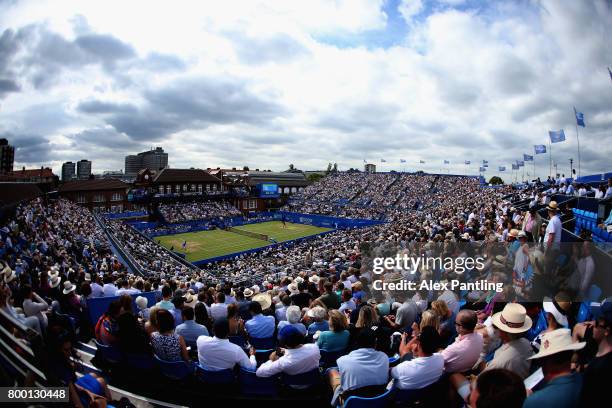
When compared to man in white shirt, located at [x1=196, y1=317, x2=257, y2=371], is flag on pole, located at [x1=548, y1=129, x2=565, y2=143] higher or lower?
higher

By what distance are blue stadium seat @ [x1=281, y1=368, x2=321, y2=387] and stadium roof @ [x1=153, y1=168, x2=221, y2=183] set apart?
221 ft

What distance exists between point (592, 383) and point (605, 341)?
0.76m

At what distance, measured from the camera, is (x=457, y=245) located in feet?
33.1

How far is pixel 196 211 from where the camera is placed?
211ft

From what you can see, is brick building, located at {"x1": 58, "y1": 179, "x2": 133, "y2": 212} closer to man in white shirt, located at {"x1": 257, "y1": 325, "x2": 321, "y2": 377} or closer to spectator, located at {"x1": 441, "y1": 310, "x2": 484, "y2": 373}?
man in white shirt, located at {"x1": 257, "y1": 325, "x2": 321, "y2": 377}

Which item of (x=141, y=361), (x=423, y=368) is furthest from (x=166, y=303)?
(x=423, y=368)

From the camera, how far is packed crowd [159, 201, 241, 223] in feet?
196

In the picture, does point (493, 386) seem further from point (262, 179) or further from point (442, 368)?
point (262, 179)

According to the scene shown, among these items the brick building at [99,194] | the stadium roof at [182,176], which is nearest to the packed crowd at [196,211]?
the stadium roof at [182,176]

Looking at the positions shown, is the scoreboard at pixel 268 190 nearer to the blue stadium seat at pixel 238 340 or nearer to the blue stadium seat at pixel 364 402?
the blue stadium seat at pixel 238 340

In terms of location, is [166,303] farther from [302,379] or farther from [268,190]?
[268,190]

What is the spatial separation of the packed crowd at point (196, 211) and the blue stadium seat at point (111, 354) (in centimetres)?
5507

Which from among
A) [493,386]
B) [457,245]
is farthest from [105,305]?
[457,245]

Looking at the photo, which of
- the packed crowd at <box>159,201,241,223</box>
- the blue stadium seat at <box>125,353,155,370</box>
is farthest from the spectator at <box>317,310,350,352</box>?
the packed crowd at <box>159,201,241,223</box>
